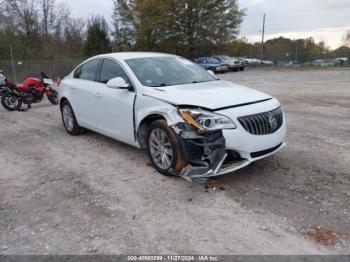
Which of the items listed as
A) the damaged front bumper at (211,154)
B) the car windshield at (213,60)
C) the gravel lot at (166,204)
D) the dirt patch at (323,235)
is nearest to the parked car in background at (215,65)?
the car windshield at (213,60)

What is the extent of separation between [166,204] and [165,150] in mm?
876

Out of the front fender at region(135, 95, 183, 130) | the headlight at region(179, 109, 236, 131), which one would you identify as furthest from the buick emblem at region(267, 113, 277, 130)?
the front fender at region(135, 95, 183, 130)

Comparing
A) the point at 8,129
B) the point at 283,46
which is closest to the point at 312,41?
the point at 283,46

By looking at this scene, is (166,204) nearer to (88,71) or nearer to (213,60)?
(88,71)

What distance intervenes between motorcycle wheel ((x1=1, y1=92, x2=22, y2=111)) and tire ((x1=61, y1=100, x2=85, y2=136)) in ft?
15.2

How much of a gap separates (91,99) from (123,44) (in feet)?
120

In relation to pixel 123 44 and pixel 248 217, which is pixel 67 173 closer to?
pixel 248 217

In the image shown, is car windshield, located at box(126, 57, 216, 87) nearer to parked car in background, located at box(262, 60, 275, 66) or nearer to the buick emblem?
the buick emblem

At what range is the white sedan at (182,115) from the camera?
403 cm

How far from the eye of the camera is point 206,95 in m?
4.41

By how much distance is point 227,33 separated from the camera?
3603cm

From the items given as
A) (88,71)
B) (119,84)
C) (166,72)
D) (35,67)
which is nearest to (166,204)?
(119,84)

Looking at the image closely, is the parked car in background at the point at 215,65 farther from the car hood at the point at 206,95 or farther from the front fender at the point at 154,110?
the front fender at the point at 154,110

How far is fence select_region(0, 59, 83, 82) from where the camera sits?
24281 mm
